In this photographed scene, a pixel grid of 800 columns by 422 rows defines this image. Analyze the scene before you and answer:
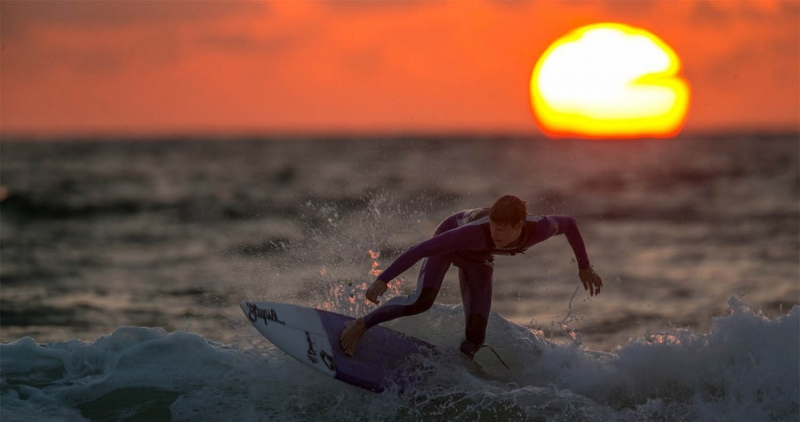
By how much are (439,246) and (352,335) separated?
102 cm

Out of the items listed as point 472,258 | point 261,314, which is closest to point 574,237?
point 472,258

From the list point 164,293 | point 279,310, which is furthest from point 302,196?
point 279,310

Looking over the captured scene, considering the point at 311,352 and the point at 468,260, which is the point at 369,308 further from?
the point at 468,260

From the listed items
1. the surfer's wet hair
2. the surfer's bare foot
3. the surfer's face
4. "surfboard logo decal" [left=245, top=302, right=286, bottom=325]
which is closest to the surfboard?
"surfboard logo decal" [left=245, top=302, right=286, bottom=325]

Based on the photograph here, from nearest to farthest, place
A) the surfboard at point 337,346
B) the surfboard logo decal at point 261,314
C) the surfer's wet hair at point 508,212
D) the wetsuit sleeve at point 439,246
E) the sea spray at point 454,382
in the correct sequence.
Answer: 1. the surfer's wet hair at point 508,212
2. the wetsuit sleeve at point 439,246
3. the sea spray at point 454,382
4. the surfboard at point 337,346
5. the surfboard logo decal at point 261,314

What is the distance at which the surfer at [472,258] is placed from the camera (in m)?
5.82

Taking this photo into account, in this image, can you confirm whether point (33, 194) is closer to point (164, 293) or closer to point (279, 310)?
point (164, 293)

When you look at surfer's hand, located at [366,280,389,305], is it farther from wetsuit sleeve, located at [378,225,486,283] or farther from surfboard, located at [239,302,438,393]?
surfboard, located at [239,302,438,393]

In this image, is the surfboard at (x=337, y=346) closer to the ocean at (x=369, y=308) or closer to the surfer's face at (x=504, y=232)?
the ocean at (x=369, y=308)

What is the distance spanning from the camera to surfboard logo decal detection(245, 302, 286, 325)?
699cm

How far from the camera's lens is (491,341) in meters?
7.13

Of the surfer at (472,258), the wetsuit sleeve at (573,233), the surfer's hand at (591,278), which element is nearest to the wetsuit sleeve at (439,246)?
the surfer at (472,258)

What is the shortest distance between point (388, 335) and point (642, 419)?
6.71 ft

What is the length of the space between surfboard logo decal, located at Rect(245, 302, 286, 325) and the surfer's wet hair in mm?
2196
